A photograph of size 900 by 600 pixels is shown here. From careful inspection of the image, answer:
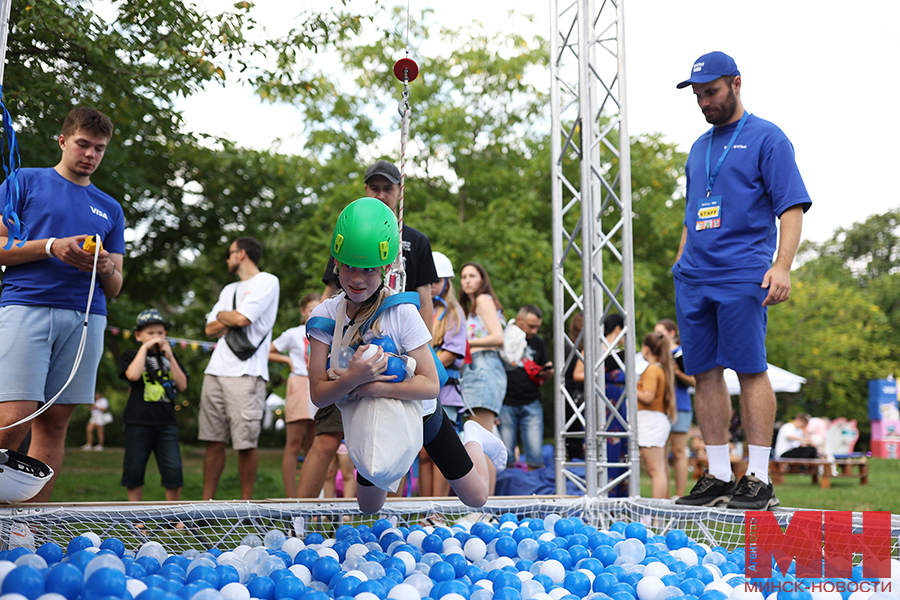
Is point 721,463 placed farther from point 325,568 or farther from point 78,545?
point 78,545

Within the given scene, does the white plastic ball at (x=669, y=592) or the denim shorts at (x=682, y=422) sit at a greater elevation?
the denim shorts at (x=682, y=422)

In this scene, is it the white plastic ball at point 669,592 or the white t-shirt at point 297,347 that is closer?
the white plastic ball at point 669,592

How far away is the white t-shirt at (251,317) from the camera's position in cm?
436

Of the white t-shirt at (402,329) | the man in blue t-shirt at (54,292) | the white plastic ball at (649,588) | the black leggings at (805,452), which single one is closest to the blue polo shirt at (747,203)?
the white plastic ball at (649,588)

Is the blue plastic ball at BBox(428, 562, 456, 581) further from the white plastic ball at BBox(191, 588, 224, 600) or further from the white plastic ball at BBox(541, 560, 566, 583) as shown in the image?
the white plastic ball at BBox(191, 588, 224, 600)

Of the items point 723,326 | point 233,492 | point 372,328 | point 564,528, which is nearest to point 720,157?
point 723,326

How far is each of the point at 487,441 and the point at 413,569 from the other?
32.9 inches

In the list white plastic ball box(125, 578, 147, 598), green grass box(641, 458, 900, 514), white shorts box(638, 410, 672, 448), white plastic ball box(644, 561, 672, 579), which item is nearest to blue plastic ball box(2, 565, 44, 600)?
white plastic ball box(125, 578, 147, 598)

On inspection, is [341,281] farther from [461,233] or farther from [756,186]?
[461,233]

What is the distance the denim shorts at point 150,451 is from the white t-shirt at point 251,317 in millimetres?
601

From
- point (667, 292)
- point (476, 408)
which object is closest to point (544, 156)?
point (667, 292)

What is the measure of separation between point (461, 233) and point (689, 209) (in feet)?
28.3

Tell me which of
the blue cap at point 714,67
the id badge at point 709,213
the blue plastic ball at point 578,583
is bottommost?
the blue plastic ball at point 578,583

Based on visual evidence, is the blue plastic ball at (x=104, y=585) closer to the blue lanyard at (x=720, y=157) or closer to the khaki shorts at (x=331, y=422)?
the khaki shorts at (x=331, y=422)
